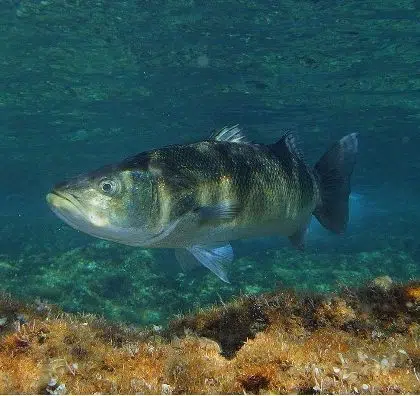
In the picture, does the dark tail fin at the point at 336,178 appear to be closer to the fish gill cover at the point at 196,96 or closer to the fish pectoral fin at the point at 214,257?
the fish gill cover at the point at 196,96

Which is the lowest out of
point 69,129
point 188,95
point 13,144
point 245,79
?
point 13,144

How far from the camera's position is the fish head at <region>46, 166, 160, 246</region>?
136 inches

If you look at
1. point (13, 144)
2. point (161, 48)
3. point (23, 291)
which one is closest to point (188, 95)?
point (161, 48)

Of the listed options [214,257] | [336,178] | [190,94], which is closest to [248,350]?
[214,257]

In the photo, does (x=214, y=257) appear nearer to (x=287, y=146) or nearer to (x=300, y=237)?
(x=300, y=237)

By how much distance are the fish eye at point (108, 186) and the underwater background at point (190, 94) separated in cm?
532

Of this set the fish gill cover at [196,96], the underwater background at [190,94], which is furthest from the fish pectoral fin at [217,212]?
the underwater background at [190,94]

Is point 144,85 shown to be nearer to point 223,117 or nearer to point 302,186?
point 223,117

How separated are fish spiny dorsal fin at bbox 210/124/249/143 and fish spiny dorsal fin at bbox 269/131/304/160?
0.39 metres

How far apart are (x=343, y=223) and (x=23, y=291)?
11353mm

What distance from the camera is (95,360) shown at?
3.67 meters

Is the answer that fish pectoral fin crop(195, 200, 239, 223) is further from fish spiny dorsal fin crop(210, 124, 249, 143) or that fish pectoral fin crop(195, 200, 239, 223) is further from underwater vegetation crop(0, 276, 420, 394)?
underwater vegetation crop(0, 276, 420, 394)

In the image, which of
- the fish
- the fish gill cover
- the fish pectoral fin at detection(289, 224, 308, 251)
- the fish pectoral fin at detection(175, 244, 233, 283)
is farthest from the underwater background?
the fish pectoral fin at detection(289, 224, 308, 251)

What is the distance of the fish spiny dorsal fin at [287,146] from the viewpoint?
4.87 meters
